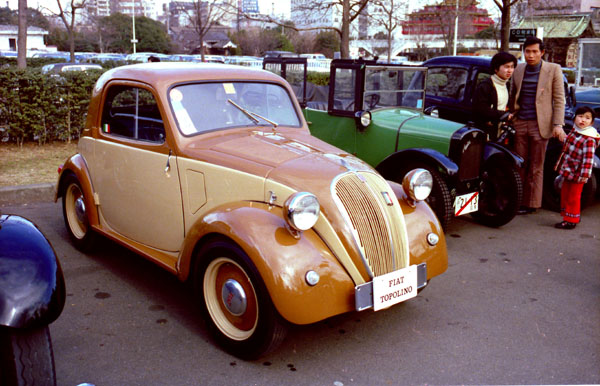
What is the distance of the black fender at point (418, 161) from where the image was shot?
5609 millimetres

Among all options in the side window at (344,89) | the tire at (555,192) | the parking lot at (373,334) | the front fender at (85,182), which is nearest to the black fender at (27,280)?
the parking lot at (373,334)

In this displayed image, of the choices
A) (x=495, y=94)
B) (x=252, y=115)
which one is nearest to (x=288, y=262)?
(x=252, y=115)

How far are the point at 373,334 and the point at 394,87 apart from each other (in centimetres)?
366

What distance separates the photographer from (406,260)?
11.5 feet

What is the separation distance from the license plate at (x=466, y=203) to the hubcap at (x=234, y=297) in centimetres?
314

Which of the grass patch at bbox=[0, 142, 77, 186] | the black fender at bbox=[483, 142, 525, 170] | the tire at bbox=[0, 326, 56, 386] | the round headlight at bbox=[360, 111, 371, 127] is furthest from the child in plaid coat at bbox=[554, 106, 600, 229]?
the grass patch at bbox=[0, 142, 77, 186]

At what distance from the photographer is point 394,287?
3344 millimetres

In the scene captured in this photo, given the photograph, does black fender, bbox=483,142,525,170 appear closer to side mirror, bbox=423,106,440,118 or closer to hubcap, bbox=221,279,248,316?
side mirror, bbox=423,106,440,118

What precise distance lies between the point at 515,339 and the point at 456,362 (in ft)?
1.88

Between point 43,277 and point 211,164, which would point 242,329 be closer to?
point 211,164

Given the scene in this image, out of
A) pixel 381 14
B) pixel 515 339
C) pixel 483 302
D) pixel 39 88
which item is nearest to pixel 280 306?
pixel 515 339

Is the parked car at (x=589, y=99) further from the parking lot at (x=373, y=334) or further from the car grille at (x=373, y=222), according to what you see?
the car grille at (x=373, y=222)

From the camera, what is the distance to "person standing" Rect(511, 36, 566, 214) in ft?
21.3

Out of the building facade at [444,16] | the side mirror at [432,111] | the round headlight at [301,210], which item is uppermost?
the building facade at [444,16]
